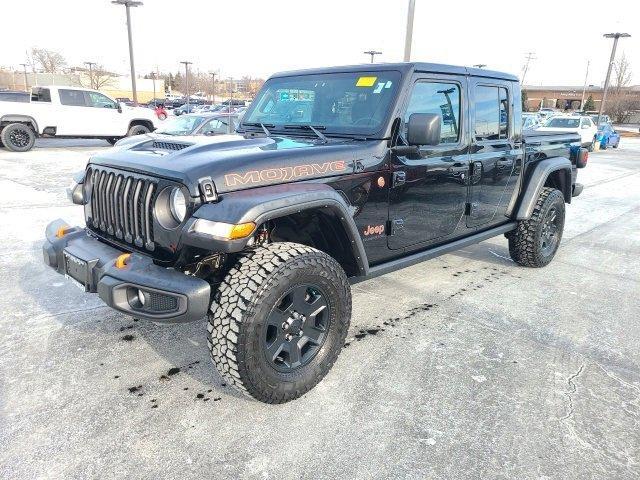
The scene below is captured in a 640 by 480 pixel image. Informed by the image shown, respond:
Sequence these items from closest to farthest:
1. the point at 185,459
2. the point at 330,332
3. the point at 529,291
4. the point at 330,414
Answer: the point at 185,459, the point at 330,414, the point at 330,332, the point at 529,291

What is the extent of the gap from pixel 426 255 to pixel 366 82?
137 cm

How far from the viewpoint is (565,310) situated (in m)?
4.17

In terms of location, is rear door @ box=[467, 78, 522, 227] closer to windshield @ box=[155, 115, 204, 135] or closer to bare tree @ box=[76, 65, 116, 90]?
windshield @ box=[155, 115, 204, 135]

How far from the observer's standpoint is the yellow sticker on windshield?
348 centimetres

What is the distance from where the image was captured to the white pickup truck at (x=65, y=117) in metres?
13.6

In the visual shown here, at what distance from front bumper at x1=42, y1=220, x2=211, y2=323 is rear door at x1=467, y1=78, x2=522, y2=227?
2.61m

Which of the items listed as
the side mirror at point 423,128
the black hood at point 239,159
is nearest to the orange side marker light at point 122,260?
the black hood at point 239,159

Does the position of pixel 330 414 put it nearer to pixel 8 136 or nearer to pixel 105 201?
pixel 105 201

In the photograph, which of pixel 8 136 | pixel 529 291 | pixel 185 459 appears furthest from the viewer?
pixel 8 136

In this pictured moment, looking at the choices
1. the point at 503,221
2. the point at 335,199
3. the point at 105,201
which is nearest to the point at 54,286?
the point at 105,201

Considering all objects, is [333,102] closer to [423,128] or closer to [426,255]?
[423,128]

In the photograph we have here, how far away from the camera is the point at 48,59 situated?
188 feet

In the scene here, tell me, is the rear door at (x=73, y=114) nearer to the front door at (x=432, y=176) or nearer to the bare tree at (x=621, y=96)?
the front door at (x=432, y=176)

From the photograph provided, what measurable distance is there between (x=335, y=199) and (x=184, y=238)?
2.88 ft
